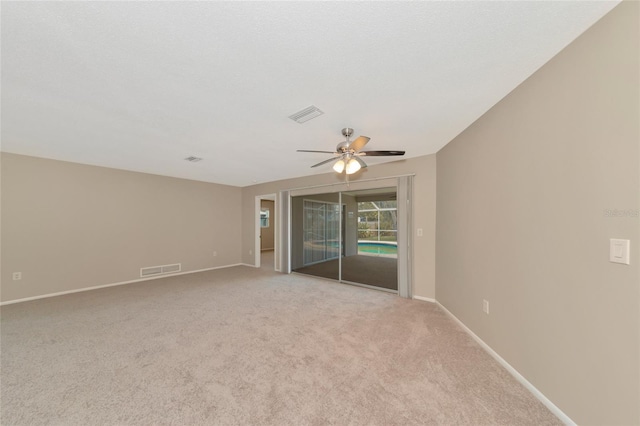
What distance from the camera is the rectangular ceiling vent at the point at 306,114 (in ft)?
7.11

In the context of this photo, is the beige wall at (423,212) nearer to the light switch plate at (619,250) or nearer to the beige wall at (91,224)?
the light switch plate at (619,250)

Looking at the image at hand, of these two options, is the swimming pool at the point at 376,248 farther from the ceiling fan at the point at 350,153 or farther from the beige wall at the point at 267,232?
the ceiling fan at the point at 350,153

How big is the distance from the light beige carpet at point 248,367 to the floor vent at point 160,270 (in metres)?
1.41

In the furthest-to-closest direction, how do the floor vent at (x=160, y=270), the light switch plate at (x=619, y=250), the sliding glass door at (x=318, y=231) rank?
1. the sliding glass door at (x=318, y=231)
2. the floor vent at (x=160, y=270)
3. the light switch plate at (x=619, y=250)

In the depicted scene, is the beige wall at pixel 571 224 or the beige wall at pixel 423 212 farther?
the beige wall at pixel 423 212

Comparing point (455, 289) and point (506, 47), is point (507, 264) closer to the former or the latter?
point (455, 289)

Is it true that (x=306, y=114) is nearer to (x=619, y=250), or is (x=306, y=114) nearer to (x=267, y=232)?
(x=619, y=250)

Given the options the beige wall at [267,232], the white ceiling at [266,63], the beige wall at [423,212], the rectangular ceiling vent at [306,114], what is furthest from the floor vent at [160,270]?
the beige wall at [423,212]

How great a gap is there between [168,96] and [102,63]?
17.6 inches

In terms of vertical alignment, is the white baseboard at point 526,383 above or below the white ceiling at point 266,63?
below

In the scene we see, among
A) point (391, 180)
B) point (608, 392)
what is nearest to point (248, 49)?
point (608, 392)

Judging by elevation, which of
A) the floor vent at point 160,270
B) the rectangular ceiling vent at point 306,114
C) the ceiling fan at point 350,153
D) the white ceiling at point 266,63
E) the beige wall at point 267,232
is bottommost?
the floor vent at point 160,270

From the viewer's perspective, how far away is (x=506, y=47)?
4.64ft

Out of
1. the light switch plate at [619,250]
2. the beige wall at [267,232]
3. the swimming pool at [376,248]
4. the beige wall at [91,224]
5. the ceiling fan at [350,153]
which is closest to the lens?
the light switch plate at [619,250]
